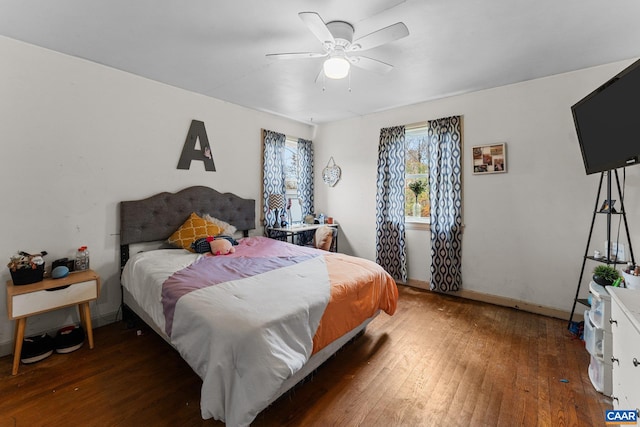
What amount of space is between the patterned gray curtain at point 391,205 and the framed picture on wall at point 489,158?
939 millimetres

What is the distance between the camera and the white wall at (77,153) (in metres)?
2.26

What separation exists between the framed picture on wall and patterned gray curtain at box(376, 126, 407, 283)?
3.08 feet

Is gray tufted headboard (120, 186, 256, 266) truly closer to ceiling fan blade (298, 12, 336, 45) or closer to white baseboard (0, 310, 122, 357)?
white baseboard (0, 310, 122, 357)

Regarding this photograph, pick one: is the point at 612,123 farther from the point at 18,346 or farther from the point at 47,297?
the point at 18,346

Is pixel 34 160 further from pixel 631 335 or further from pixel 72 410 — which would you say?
pixel 631 335

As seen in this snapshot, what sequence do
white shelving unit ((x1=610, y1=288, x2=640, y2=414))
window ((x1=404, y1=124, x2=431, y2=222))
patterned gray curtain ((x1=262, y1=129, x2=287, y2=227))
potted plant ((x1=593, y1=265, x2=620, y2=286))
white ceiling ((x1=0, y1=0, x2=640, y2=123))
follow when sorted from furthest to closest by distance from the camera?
1. patterned gray curtain ((x1=262, y1=129, x2=287, y2=227))
2. window ((x1=404, y1=124, x2=431, y2=222))
3. potted plant ((x1=593, y1=265, x2=620, y2=286))
4. white ceiling ((x1=0, y1=0, x2=640, y2=123))
5. white shelving unit ((x1=610, y1=288, x2=640, y2=414))

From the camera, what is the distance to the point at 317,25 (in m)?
1.72

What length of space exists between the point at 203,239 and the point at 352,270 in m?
1.71

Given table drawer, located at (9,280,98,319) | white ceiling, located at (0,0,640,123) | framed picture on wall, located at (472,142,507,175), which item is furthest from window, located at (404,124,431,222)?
table drawer, located at (9,280,98,319)

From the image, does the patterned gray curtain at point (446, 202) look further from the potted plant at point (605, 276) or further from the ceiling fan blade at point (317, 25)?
the ceiling fan blade at point (317, 25)

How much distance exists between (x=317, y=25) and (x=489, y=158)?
2.65 metres

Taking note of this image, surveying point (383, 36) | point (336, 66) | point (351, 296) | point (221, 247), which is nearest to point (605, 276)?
point (351, 296)

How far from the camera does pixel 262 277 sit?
2.10 meters

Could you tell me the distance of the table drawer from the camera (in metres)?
1.99
